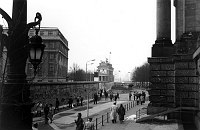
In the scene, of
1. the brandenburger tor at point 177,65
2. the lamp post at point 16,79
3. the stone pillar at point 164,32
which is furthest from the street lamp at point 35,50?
the stone pillar at point 164,32

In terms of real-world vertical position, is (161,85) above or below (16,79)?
below

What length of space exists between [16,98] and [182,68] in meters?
14.0

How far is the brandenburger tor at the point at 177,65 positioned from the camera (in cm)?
1653

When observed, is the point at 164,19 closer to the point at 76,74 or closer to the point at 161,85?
the point at 161,85

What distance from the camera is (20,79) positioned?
511cm

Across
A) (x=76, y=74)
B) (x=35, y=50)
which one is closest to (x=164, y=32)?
(x=35, y=50)

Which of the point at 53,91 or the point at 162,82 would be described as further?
the point at 53,91

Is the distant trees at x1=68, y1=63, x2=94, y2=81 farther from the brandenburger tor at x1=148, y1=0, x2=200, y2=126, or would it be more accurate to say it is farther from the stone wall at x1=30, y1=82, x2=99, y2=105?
the brandenburger tor at x1=148, y1=0, x2=200, y2=126

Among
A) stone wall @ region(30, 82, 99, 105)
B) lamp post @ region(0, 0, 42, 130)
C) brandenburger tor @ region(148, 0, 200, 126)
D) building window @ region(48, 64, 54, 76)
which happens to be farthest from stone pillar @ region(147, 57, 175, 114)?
building window @ region(48, 64, 54, 76)

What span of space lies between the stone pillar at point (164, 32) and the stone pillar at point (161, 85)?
0.92 meters

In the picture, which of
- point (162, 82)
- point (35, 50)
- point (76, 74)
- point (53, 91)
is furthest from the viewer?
point (76, 74)

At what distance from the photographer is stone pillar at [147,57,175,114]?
17.4m

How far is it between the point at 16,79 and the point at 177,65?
1394 cm

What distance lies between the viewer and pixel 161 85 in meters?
17.7
